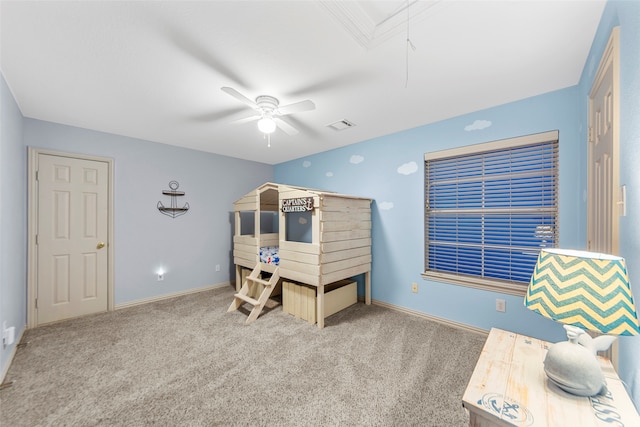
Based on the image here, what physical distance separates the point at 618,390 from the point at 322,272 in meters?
2.23

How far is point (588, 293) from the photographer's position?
84 centimetres

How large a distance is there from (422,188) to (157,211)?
13.0 feet

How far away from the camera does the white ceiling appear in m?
1.43

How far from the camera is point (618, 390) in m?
0.97

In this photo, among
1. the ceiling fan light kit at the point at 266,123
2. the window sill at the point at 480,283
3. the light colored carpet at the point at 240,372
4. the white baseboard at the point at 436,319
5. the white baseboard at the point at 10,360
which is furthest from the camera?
the white baseboard at the point at 436,319

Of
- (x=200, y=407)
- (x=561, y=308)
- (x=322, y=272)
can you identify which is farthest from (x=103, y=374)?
(x=561, y=308)

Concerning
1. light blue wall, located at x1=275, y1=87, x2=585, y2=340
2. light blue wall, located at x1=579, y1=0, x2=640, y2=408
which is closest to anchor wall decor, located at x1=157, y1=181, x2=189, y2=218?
light blue wall, located at x1=275, y1=87, x2=585, y2=340

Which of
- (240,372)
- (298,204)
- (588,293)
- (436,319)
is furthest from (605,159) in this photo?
(240,372)

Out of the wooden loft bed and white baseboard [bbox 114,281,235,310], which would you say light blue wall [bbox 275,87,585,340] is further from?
white baseboard [bbox 114,281,235,310]

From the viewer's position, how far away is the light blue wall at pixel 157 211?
3.35m

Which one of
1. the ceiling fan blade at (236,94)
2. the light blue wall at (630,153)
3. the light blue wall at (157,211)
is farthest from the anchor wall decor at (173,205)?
the light blue wall at (630,153)

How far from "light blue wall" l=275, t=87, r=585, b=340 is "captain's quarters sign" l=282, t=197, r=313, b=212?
1.12 metres

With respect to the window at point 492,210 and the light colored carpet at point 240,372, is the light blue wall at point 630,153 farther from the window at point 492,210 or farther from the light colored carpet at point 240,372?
the window at point 492,210

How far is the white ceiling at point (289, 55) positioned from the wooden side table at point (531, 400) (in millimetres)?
1926
